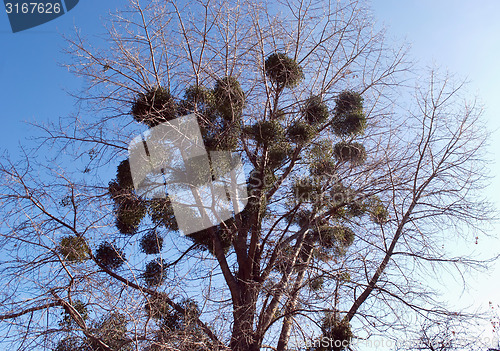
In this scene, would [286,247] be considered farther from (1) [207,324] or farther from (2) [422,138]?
(2) [422,138]

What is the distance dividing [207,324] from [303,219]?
2.19 m

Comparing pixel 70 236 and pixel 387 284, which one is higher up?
pixel 70 236

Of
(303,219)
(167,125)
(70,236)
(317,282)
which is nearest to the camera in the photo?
(70,236)

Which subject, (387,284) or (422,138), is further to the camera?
(422,138)

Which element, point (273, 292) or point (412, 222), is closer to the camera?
point (273, 292)

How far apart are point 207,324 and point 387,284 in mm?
2111

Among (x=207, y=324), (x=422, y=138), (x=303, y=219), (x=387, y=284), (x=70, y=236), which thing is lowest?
(x=207, y=324)

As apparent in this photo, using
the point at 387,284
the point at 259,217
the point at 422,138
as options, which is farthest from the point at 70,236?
the point at 422,138

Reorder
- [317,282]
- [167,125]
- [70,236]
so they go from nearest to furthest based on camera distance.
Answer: [70,236] → [167,125] → [317,282]

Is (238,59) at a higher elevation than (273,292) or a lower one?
higher

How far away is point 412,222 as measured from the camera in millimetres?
5559

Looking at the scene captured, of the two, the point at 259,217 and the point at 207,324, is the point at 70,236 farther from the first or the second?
the point at 259,217

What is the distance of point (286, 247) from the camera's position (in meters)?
5.86

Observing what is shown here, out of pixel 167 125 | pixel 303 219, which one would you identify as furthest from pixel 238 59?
pixel 303 219
